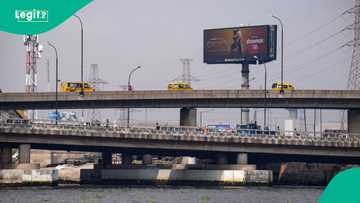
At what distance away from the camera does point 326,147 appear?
12050 centimetres

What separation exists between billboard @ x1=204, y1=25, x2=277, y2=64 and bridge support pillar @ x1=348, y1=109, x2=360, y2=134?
55.8 metres

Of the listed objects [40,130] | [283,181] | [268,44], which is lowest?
[283,181]

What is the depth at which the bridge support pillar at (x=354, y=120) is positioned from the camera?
135875mm

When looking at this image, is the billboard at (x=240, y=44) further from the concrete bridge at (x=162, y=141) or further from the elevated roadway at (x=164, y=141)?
the elevated roadway at (x=164, y=141)

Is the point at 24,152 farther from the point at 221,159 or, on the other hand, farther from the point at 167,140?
the point at 221,159

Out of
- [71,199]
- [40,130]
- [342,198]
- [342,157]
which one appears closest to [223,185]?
[342,157]

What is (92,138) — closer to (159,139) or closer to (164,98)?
(159,139)

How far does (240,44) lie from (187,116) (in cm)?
5319

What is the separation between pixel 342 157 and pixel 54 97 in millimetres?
49470

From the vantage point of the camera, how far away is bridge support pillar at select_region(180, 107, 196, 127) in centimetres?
14438

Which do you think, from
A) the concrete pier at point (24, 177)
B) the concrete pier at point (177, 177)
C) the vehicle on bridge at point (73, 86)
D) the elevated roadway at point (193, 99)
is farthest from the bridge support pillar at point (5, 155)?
the vehicle on bridge at point (73, 86)

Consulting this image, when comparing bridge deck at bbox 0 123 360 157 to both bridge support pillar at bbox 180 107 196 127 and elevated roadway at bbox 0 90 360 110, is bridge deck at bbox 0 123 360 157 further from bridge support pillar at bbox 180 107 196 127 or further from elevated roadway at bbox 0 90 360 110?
bridge support pillar at bbox 180 107 196 127

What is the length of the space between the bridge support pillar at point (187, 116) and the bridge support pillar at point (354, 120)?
88.6 feet

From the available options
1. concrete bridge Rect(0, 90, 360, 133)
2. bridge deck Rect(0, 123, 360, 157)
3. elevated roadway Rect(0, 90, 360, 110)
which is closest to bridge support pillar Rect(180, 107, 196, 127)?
concrete bridge Rect(0, 90, 360, 133)
